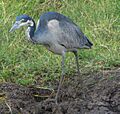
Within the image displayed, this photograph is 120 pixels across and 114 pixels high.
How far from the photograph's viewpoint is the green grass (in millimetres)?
6699

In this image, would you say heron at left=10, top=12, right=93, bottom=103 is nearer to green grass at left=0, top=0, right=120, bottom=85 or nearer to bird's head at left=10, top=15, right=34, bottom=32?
bird's head at left=10, top=15, right=34, bottom=32

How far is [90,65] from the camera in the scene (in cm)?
676

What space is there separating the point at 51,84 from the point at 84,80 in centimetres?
39

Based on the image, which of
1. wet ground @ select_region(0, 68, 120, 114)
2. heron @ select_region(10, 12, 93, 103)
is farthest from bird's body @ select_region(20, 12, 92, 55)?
wet ground @ select_region(0, 68, 120, 114)

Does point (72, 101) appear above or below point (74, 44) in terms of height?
below

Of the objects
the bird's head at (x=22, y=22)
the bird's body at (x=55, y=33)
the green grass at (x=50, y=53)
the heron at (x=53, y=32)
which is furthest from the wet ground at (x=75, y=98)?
the bird's head at (x=22, y=22)

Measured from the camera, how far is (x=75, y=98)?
5.98m

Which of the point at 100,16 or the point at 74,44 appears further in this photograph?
the point at 100,16

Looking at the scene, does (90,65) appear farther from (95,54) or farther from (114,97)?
(114,97)

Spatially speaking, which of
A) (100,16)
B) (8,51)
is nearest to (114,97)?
(8,51)

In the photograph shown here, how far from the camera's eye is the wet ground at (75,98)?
5.66 m

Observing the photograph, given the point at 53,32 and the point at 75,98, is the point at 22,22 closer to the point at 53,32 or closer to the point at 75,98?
the point at 53,32

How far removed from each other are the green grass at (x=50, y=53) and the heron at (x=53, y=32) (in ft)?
1.73

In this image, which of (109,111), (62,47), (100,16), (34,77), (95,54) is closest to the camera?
(109,111)
